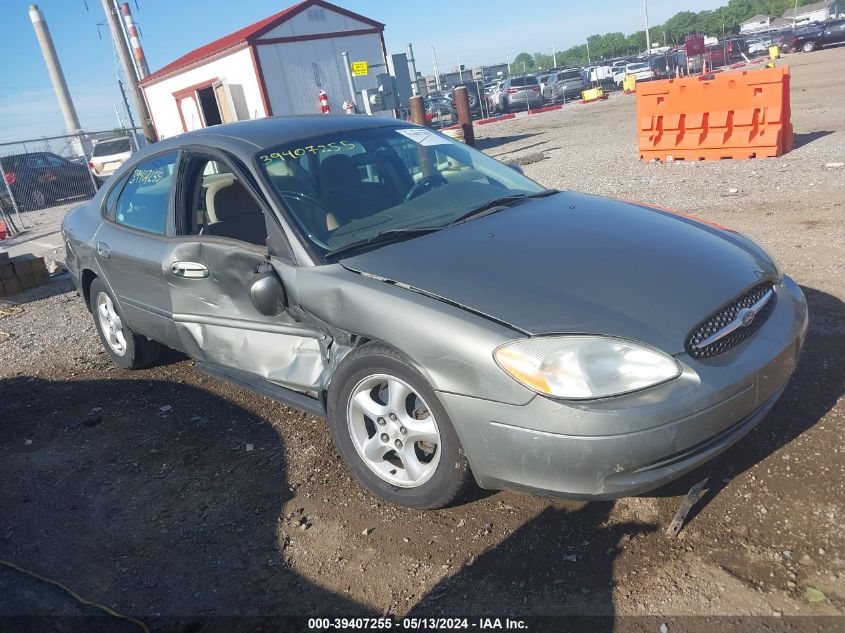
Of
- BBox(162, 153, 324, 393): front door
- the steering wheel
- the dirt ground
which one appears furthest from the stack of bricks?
the steering wheel

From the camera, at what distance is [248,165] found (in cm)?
358

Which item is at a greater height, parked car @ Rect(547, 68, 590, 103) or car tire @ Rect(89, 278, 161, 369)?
parked car @ Rect(547, 68, 590, 103)

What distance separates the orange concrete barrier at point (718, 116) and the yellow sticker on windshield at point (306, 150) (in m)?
7.98

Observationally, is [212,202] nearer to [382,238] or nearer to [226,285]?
[226,285]

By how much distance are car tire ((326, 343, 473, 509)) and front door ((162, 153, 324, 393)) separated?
1.06 ft

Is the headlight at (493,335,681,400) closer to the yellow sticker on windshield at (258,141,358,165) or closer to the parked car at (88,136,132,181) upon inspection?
the yellow sticker on windshield at (258,141,358,165)

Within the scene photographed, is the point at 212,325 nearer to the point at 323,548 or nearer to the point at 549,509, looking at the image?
the point at 323,548

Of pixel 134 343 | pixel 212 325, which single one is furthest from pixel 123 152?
pixel 212 325

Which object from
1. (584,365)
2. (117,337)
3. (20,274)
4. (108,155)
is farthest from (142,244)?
(108,155)

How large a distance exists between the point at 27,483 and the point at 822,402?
4.22 meters

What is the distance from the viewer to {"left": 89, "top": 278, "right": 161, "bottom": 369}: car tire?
504 centimetres

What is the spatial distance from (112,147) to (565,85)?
2285 cm

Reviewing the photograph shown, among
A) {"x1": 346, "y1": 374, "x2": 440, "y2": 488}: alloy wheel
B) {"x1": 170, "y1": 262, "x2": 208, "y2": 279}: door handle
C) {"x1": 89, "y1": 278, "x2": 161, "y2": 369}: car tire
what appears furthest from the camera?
{"x1": 89, "y1": 278, "x2": 161, "y2": 369}: car tire

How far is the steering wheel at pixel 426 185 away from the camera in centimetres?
370
